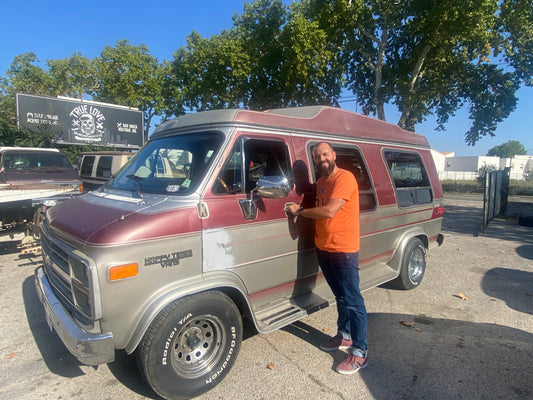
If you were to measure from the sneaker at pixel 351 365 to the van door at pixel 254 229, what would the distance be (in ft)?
2.73

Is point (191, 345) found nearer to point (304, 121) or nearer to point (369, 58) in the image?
point (304, 121)

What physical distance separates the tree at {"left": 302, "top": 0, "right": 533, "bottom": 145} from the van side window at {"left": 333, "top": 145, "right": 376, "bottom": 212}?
1291cm

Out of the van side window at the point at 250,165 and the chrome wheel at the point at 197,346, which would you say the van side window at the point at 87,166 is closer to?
the van side window at the point at 250,165

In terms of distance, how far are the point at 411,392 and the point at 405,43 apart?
1905 centimetres

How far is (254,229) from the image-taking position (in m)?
3.20

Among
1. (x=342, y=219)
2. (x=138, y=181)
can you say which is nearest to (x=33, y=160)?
(x=138, y=181)

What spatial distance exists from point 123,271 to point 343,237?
1944 millimetres

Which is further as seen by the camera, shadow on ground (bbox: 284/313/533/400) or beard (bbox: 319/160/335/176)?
beard (bbox: 319/160/335/176)

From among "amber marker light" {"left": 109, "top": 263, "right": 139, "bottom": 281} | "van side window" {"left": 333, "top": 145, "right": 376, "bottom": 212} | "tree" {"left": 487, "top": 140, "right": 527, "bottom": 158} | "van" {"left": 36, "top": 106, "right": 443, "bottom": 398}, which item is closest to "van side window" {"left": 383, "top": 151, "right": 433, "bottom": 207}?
"van side window" {"left": 333, "top": 145, "right": 376, "bottom": 212}

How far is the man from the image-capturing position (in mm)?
3205

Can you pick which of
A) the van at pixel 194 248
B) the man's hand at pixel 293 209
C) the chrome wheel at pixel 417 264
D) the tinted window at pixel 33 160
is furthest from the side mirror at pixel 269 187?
the tinted window at pixel 33 160

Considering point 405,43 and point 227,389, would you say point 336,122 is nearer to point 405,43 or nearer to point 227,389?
point 227,389

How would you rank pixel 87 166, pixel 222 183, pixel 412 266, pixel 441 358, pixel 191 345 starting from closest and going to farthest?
pixel 191 345
pixel 222 183
pixel 441 358
pixel 412 266
pixel 87 166

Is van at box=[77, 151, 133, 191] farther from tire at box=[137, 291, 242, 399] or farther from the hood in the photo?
tire at box=[137, 291, 242, 399]
